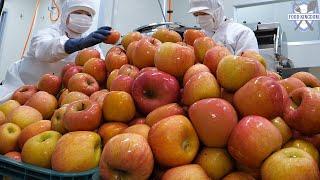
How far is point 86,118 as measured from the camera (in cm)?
79

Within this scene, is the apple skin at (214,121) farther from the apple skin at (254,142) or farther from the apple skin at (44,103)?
the apple skin at (44,103)

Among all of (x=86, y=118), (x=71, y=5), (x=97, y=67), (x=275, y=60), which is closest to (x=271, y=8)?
(x=275, y=60)

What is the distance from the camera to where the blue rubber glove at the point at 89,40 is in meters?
1.57

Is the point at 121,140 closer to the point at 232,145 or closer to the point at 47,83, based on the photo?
the point at 232,145

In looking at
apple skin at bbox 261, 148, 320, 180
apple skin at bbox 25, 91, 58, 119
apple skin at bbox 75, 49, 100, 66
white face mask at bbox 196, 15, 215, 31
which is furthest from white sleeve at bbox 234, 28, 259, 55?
apple skin at bbox 261, 148, 320, 180

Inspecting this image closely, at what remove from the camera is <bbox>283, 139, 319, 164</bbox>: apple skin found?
612 millimetres

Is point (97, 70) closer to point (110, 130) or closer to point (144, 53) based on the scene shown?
point (144, 53)

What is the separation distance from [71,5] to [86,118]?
5.10ft

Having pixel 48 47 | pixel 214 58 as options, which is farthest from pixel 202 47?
pixel 48 47

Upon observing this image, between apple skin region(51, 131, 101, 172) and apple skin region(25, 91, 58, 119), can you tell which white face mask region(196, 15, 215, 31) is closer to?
apple skin region(25, 91, 58, 119)

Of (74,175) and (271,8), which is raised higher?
(271,8)

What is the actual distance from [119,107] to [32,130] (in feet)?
0.95

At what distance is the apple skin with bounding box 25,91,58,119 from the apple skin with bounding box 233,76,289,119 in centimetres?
68

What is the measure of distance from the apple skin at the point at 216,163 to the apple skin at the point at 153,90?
0.64 feet
